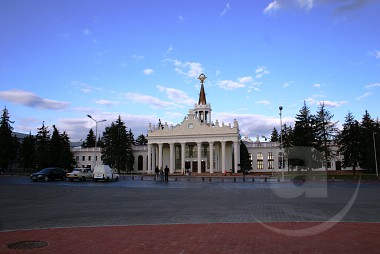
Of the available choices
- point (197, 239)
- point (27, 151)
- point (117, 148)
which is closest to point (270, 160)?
point (117, 148)

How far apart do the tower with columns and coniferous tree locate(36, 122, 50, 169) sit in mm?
25560

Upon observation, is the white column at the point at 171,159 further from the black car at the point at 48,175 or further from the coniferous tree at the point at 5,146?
the black car at the point at 48,175

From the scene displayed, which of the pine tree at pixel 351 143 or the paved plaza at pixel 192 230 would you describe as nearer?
the paved plaza at pixel 192 230

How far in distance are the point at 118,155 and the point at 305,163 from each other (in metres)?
47.5

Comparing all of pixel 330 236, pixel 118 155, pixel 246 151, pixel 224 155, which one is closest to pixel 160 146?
pixel 118 155

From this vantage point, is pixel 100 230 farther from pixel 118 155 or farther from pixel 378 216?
pixel 118 155

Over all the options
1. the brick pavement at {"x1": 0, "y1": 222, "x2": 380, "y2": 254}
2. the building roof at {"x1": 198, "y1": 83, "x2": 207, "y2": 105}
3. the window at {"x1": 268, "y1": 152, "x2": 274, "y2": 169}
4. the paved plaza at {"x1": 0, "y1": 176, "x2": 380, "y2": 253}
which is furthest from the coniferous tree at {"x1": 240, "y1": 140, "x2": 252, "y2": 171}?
the brick pavement at {"x1": 0, "y1": 222, "x2": 380, "y2": 254}

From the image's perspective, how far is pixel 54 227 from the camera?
1030 centimetres

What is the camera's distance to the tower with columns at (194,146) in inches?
3371

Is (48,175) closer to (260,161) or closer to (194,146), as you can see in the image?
(194,146)

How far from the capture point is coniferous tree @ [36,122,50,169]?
76375 millimetres

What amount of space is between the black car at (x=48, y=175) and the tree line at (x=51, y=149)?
3529 cm

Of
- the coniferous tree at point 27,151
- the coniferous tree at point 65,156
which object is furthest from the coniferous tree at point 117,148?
the coniferous tree at point 27,151

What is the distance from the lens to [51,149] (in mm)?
77812
